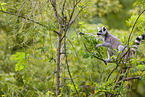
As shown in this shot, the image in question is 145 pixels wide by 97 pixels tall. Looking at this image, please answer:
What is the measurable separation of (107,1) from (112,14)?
51.0 inches

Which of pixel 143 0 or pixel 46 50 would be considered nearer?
pixel 143 0

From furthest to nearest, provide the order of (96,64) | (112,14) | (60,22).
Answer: (112,14) < (96,64) < (60,22)

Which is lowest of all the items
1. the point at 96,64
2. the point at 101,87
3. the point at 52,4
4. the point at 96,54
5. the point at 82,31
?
the point at 101,87

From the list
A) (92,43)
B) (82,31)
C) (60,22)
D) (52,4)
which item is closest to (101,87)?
(92,43)

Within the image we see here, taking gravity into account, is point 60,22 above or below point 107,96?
above

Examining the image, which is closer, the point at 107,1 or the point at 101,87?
the point at 101,87

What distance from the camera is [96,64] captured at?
355cm

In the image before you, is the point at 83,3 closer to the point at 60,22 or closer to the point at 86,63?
the point at 60,22

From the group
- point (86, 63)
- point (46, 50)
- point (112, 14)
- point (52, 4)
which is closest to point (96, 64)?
point (86, 63)

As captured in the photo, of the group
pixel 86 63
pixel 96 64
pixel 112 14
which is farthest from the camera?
pixel 112 14

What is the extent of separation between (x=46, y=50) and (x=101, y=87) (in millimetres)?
1238

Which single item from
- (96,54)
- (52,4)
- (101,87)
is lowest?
(101,87)

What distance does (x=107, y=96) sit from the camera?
3.24 metres

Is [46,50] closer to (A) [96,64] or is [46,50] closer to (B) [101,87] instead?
(A) [96,64]
